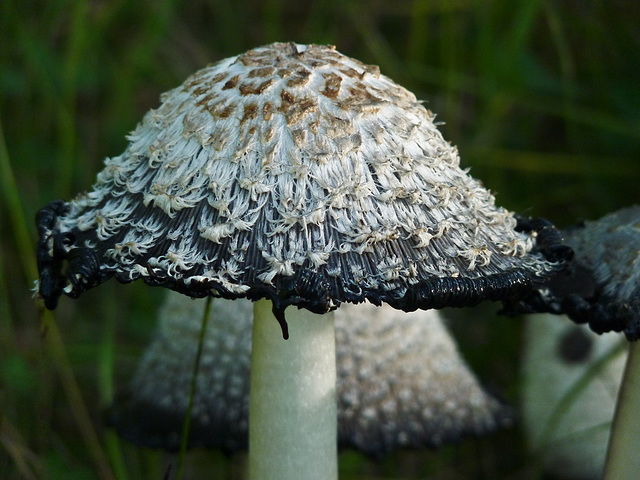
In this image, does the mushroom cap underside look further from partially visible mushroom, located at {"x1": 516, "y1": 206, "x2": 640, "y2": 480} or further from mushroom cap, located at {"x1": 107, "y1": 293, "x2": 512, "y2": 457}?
mushroom cap, located at {"x1": 107, "y1": 293, "x2": 512, "y2": 457}

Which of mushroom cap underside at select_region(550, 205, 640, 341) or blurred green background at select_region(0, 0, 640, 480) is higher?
blurred green background at select_region(0, 0, 640, 480)

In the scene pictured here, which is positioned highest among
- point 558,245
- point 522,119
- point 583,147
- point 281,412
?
point 522,119

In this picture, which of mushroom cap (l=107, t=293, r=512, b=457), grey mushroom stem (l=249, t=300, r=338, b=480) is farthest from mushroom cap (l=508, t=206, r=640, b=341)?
mushroom cap (l=107, t=293, r=512, b=457)

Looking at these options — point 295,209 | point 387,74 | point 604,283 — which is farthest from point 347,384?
point 387,74

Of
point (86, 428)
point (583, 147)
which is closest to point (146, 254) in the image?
point (86, 428)

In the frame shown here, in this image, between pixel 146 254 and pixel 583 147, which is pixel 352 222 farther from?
pixel 583 147

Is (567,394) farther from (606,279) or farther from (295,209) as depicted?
(295,209)

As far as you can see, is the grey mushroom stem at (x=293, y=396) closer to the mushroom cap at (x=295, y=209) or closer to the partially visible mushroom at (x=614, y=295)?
the mushroom cap at (x=295, y=209)
